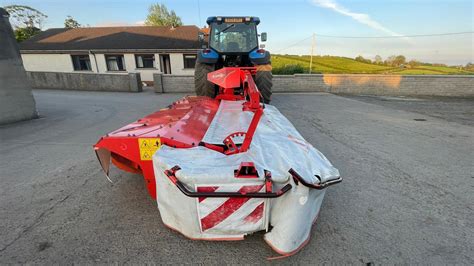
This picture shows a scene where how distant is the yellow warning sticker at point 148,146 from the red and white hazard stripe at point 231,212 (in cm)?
68

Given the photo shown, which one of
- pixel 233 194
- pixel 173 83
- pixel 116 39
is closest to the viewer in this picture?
pixel 233 194

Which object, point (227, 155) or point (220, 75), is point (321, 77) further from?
point (227, 155)

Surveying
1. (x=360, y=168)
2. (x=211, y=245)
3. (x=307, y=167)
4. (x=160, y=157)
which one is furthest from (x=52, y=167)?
(x=360, y=168)

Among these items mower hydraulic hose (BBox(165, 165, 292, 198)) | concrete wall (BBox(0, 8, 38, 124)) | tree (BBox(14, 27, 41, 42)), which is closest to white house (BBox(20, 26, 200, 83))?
concrete wall (BBox(0, 8, 38, 124))

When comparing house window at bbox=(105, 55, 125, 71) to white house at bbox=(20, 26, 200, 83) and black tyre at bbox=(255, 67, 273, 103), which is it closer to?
white house at bbox=(20, 26, 200, 83)

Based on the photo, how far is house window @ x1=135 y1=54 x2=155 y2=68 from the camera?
1599 cm

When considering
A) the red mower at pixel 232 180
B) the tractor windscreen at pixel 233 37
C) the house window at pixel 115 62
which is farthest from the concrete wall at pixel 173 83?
the red mower at pixel 232 180

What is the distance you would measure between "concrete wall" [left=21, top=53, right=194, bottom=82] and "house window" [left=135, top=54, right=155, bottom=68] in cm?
29

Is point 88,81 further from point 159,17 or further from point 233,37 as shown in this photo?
point 159,17

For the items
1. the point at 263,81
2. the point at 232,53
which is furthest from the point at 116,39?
the point at 263,81

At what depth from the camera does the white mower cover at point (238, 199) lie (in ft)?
4.82

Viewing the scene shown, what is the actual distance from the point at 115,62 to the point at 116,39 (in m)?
2.33

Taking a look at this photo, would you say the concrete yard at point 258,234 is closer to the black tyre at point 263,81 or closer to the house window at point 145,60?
the black tyre at point 263,81

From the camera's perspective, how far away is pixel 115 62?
646 inches
